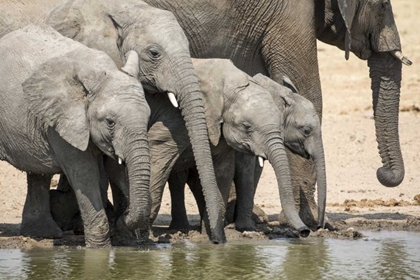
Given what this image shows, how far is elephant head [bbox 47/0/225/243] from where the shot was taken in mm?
9945

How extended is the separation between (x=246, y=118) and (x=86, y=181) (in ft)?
4.39

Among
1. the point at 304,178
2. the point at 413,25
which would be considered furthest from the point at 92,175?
the point at 413,25

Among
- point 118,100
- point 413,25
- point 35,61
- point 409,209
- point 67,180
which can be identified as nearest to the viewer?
point 118,100

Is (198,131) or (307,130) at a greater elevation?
(307,130)

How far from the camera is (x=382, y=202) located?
508 inches

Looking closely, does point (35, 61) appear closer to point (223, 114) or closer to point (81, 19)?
point (81, 19)

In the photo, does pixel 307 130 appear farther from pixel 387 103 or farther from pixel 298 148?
pixel 387 103

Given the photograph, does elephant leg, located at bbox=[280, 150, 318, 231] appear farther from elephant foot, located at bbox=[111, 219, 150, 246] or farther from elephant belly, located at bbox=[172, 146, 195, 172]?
elephant foot, located at bbox=[111, 219, 150, 246]

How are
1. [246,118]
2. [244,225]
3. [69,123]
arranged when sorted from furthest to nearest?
[244,225], [246,118], [69,123]

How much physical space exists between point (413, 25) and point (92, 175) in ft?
40.8

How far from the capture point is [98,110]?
→ 9438 millimetres

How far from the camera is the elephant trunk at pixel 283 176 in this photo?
33.2 feet

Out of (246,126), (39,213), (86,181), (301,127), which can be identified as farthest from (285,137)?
(39,213)

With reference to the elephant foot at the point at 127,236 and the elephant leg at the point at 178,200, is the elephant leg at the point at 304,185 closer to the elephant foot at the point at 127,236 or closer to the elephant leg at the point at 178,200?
the elephant leg at the point at 178,200
